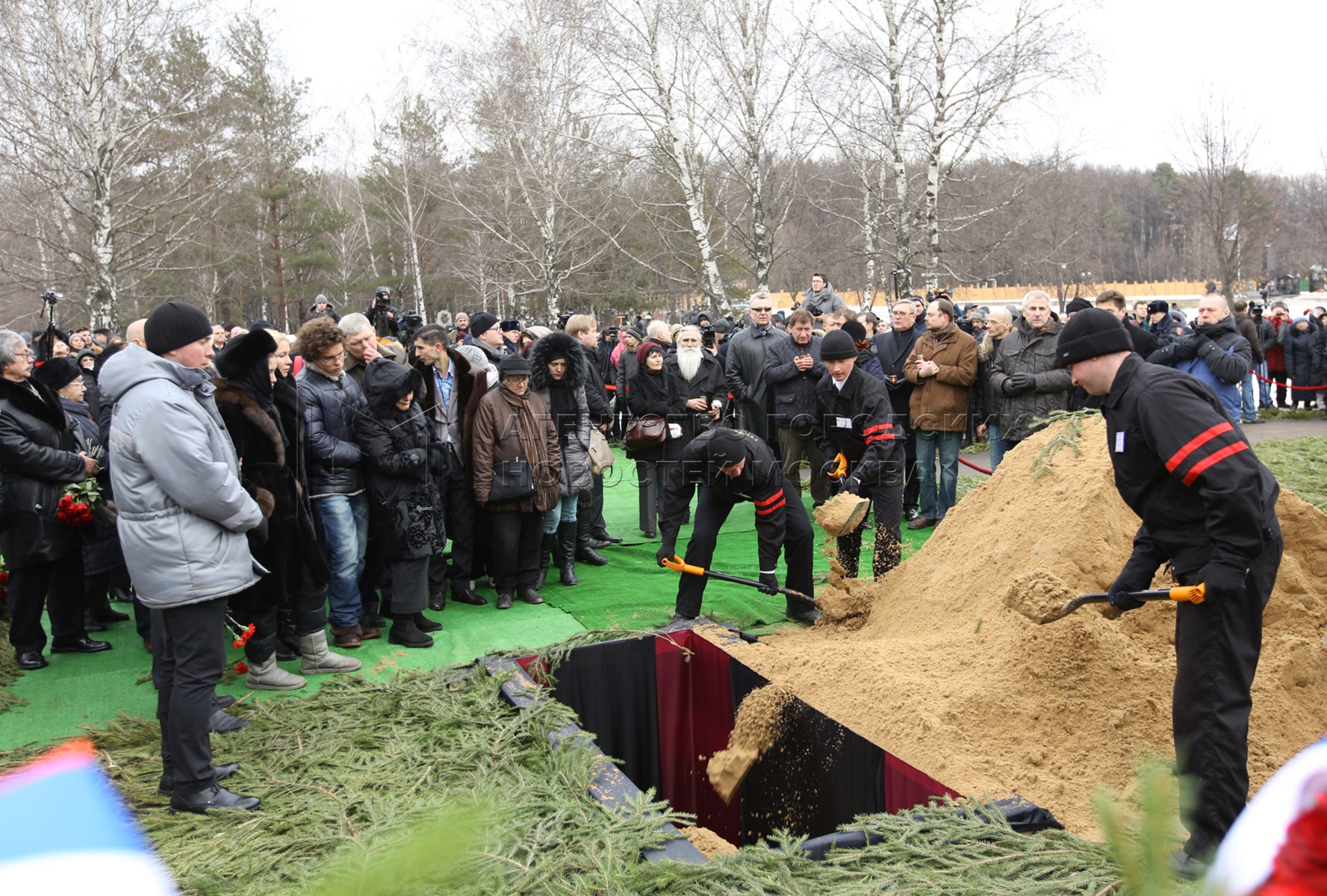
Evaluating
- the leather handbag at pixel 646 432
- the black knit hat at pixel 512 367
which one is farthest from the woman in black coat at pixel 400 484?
the leather handbag at pixel 646 432

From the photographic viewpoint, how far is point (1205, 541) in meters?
3.27

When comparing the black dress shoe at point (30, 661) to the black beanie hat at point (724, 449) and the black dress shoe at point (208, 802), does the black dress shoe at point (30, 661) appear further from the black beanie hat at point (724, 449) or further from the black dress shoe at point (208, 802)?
the black beanie hat at point (724, 449)

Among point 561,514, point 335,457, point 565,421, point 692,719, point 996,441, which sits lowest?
point 692,719

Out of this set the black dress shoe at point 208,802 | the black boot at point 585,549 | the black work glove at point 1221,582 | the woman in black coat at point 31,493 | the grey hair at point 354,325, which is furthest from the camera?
the black boot at point 585,549

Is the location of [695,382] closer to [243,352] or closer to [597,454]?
[597,454]

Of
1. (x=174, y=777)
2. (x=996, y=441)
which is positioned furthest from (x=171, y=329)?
(x=996, y=441)

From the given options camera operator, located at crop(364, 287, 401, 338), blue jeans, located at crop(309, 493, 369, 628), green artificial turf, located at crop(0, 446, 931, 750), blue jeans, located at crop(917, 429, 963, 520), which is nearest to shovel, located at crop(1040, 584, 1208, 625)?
green artificial turf, located at crop(0, 446, 931, 750)

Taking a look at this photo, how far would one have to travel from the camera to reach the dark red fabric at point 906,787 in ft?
12.1

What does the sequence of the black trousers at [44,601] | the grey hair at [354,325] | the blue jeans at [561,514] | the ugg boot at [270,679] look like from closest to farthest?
the ugg boot at [270,679], the black trousers at [44,601], the grey hair at [354,325], the blue jeans at [561,514]

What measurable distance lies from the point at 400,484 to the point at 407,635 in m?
0.90

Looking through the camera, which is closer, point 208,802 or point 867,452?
point 208,802

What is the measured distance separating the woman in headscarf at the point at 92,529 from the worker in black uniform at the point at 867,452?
4605 mm

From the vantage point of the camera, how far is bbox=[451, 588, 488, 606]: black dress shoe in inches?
258

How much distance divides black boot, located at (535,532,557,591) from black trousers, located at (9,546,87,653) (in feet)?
9.23
